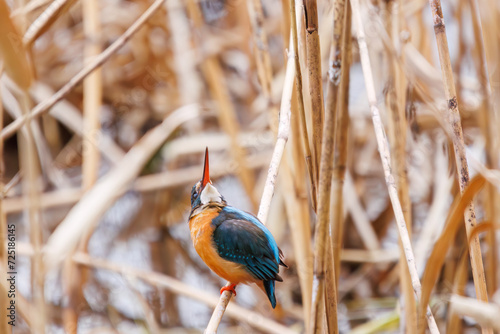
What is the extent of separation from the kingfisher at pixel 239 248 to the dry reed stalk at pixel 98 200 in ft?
2.06

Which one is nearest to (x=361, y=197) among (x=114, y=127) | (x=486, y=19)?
(x=114, y=127)

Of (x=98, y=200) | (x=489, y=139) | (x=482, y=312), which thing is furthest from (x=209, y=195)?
(x=482, y=312)

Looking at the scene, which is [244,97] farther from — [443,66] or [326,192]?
[326,192]

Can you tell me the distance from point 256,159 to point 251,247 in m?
1.47

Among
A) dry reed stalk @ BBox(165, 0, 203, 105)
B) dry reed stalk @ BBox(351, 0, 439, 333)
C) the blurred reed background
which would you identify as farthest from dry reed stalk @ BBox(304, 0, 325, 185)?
dry reed stalk @ BBox(165, 0, 203, 105)

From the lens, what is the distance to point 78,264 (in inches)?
78.1

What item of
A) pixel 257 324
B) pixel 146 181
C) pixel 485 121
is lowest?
pixel 257 324

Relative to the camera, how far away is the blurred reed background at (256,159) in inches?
40.3

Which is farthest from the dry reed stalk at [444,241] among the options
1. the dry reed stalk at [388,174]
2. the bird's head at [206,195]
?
the bird's head at [206,195]

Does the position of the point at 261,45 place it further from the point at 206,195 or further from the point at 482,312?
the point at 482,312

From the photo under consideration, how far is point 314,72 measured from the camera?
36.8 inches

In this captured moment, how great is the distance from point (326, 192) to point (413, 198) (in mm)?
2086

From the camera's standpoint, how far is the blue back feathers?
1.24 metres

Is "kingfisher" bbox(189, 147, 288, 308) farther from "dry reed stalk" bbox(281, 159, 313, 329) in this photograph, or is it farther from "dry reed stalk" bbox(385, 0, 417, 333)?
"dry reed stalk" bbox(385, 0, 417, 333)
